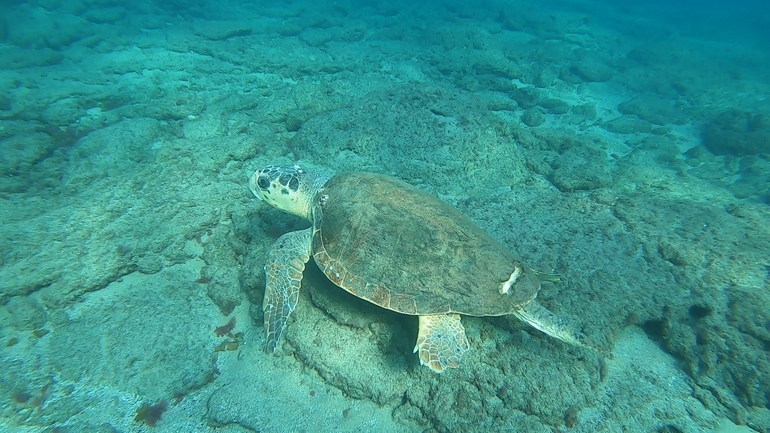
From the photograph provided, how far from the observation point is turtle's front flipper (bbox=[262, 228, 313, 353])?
3.38m

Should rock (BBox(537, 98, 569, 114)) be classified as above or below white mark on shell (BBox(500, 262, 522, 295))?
above

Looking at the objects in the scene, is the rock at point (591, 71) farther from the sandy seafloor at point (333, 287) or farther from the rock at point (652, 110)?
the sandy seafloor at point (333, 287)

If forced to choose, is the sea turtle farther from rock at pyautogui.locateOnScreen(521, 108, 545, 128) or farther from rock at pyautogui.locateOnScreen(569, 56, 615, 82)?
rock at pyautogui.locateOnScreen(569, 56, 615, 82)

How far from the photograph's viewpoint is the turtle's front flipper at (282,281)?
3.38 m

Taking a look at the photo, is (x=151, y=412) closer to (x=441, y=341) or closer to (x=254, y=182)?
(x=254, y=182)

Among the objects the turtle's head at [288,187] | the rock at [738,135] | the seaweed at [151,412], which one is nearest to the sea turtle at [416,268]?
the turtle's head at [288,187]

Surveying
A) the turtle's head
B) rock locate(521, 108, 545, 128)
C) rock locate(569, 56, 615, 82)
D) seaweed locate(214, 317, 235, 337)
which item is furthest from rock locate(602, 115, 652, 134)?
seaweed locate(214, 317, 235, 337)

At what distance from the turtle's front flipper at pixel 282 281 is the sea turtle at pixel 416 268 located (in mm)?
11

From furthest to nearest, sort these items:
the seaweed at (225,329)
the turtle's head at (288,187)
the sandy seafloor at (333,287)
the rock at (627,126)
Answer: the rock at (627,126) < the turtle's head at (288,187) < the seaweed at (225,329) < the sandy seafloor at (333,287)

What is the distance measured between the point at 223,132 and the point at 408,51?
357 inches

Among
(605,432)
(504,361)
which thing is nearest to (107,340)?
(504,361)

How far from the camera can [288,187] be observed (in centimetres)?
413

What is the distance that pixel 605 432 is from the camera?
9.43 feet

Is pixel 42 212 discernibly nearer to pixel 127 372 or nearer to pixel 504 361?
pixel 127 372
